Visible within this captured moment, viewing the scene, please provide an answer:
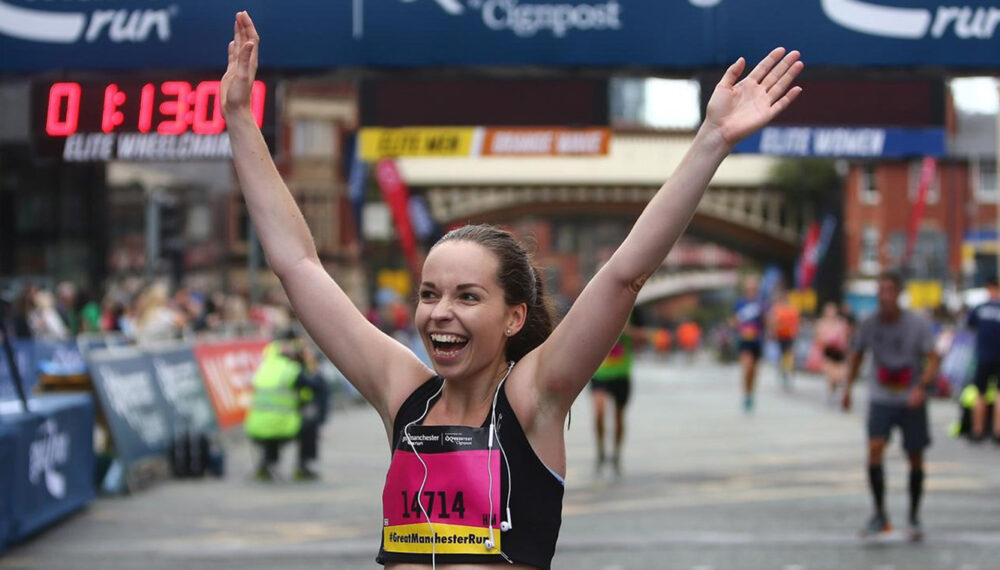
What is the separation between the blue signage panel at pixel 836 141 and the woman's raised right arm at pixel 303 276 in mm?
6464

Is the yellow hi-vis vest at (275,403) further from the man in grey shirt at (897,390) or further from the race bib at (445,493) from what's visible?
the race bib at (445,493)

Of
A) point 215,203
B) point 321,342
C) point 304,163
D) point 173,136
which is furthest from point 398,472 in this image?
point 304,163

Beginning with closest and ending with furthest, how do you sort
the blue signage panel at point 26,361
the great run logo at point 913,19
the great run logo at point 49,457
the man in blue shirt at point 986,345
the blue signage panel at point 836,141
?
the great run logo at point 913,19, the blue signage panel at point 836,141, the great run logo at point 49,457, the blue signage panel at point 26,361, the man in blue shirt at point 986,345

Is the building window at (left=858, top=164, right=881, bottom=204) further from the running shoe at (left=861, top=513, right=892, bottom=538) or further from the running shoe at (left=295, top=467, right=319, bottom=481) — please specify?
the running shoe at (left=861, top=513, right=892, bottom=538)

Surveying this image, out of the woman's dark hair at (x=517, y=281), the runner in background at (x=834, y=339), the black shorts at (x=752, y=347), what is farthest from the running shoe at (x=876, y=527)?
the runner in background at (x=834, y=339)

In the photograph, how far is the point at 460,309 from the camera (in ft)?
10.4

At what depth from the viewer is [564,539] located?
33.2 feet

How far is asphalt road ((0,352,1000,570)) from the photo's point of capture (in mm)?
9469

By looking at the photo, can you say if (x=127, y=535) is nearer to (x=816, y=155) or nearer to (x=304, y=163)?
(x=816, y=155)

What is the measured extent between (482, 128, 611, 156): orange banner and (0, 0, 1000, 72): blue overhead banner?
7.03 feet

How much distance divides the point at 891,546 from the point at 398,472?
722cm

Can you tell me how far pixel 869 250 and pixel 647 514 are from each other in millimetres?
58303

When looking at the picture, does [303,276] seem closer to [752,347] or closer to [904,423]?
[904,423]

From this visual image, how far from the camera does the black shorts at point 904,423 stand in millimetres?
10305
